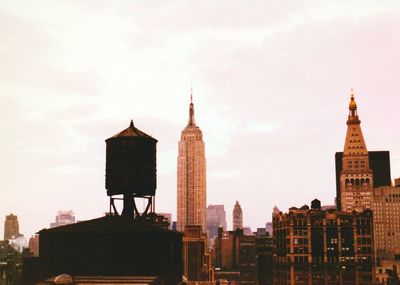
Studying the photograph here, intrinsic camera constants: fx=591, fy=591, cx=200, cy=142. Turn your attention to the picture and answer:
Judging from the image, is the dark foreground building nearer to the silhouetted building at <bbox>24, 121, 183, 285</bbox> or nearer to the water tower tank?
the silhouetted building at <bbox>24, 121, 183, 285</bbox>

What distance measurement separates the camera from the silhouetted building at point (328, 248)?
480 feet

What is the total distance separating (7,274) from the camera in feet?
465

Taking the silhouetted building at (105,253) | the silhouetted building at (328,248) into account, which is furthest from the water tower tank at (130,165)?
the silhouetted building at (328,248)

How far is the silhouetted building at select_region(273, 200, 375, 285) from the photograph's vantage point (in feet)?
480

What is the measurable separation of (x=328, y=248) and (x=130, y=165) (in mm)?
94789

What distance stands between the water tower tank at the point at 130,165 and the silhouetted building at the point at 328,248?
90.1 m

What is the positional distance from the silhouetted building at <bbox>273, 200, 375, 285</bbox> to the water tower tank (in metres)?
90.1

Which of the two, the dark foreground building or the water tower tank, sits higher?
the water tower tank

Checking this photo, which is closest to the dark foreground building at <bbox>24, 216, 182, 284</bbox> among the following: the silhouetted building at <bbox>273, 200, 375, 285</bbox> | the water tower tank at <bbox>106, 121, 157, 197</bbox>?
the water tower tank at <bbox>106, 121, 157, 197</bbox>

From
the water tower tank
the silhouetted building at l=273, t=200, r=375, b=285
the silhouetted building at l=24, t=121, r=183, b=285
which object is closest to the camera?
the silhouetted building at l=24, t=121, r=183, b=285

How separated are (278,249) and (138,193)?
334 feet

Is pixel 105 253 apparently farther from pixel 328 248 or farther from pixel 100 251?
pixel 328 248

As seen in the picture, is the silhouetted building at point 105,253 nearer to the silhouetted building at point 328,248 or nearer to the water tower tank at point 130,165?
the water tower tank at point 130,165

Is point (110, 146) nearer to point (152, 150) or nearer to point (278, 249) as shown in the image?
point (152, 150)
